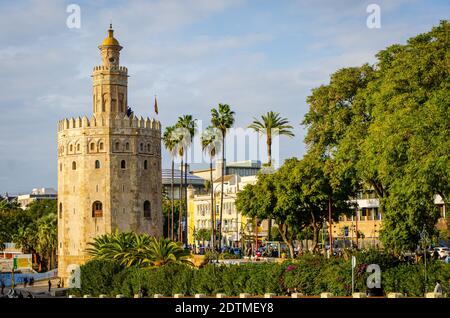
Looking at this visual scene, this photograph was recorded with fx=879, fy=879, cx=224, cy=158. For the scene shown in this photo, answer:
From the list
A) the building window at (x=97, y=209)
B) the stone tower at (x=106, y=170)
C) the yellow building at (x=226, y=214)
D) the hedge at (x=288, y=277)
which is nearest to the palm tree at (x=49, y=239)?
the stone tower at (x=106, y=170)

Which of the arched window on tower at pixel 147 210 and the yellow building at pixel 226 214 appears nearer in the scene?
the arched window on tower at pixel 147 210

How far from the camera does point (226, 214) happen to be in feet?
428

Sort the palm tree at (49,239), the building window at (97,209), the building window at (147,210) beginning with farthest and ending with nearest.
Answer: the palm tree at (49,239) < the building window at (147,210) < the building window at (97,209)

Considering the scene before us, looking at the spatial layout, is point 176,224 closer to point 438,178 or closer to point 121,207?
point 121,207

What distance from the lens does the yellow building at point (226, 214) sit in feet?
406

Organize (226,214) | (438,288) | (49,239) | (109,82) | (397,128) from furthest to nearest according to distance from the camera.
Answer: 1. (226,214)
2. (49,239)
3. (109,82)
4. (397,128)
5. (438,288)

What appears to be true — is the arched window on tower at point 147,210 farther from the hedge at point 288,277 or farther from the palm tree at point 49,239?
the hedge at point 288,277

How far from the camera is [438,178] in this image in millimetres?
46656

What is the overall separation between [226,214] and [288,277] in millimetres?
79057

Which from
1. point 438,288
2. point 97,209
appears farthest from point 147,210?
point 438,288

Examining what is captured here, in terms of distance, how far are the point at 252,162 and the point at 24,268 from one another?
10385cm

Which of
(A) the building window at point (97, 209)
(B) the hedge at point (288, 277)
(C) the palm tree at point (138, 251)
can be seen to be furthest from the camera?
(A) the building window at point (97, 209)

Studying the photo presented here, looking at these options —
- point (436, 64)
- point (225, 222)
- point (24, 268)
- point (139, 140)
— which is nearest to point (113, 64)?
point (139, 140)

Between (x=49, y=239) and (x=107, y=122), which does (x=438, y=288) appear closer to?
(x=107, y=122)
